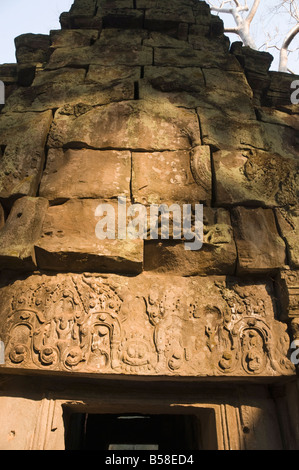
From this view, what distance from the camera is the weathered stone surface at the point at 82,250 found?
2.36 metres

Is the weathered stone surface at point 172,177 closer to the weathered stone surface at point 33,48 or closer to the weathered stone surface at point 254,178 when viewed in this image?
the weathered stone surface at point 254,178

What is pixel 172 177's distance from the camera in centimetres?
279

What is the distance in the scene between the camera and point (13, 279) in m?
2.42

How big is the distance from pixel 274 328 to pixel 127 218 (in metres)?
1.22

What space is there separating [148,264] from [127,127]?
1.24 meters

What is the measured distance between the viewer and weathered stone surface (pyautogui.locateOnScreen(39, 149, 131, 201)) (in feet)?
8.79

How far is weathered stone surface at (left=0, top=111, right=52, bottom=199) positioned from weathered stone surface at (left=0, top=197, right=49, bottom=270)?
13 centimetres

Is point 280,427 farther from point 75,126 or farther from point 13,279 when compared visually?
point 75,126

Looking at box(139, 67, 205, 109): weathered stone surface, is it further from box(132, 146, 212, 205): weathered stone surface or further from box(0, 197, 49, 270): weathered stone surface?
box(0, 197, 49, 270): weathered stone surface

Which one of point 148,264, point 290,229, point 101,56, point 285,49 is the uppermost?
point 285,49

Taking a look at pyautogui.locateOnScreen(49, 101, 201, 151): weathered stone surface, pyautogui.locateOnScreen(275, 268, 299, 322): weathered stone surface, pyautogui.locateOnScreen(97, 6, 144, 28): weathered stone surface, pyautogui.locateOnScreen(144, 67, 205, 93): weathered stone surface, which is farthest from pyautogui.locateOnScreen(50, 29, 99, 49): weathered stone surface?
pyautogui.locateOnScreen(275, 268, 299, 322): weathered stone surface

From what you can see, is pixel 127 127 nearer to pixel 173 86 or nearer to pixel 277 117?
pixel 173 86

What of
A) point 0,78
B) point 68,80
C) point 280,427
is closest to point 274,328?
point 280,427

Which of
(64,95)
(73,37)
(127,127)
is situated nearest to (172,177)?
(127,127)
